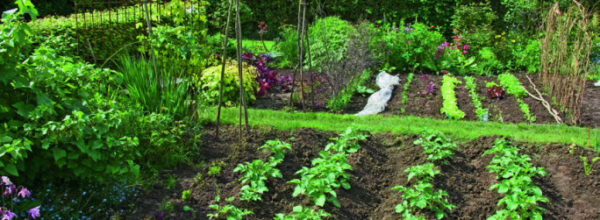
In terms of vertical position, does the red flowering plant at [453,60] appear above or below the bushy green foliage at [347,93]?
above

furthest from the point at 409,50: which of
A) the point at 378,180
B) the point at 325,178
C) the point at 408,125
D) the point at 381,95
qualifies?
the point at 325,178

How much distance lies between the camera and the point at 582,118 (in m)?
6.39

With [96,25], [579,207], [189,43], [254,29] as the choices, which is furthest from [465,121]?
[254,29]

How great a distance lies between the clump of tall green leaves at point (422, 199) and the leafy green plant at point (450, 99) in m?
2.43

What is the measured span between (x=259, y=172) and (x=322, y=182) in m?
0.56

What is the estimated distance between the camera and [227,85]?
693 centimetres

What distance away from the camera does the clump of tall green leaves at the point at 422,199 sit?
3824 mm

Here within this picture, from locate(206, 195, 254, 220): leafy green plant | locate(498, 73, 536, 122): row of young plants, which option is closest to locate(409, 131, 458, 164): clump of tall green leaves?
locate(206, 195, 254, 220): leafy green plant

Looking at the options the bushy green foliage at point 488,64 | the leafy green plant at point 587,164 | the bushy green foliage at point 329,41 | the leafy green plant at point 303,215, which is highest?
the bushy green foliage at point 329,41

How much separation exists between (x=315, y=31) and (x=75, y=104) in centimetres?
568

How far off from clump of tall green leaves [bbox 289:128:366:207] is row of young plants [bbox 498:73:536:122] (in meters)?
2.85

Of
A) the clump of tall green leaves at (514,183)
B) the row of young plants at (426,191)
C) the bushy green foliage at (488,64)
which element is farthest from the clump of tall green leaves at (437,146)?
the bushy green foliage at (488,64)

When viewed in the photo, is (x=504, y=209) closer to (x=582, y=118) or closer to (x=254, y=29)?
(x=582, y=118)

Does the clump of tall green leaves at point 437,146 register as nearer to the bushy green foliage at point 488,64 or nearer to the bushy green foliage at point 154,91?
the bushy green foliage at point 154,91
